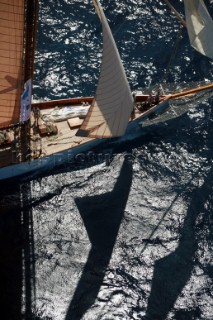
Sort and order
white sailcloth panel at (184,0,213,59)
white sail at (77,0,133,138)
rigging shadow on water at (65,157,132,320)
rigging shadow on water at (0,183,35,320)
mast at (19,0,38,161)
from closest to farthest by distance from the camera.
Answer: mast at (19,0,38,161) → rigging shadow on water at (0,183,35,320) → white sail at (77,0,133,138) → rigging shadow on water at (65,157,132,320) → white sailcloth panel at (184,0,213,59)

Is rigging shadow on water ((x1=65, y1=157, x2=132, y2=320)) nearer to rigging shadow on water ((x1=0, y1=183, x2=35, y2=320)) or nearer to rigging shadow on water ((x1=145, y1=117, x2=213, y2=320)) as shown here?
rigging shadow on water ((x1=0, y1=183, x2=35, y2=320))

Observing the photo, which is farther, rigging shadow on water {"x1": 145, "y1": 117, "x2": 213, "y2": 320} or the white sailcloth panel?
the white sailcloth panel

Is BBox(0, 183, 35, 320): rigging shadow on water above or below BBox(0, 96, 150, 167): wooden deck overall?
below

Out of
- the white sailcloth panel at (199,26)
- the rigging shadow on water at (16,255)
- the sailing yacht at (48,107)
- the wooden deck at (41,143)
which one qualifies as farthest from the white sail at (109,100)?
the white sailcloth panel at (199,26)

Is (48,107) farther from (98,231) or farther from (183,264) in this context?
(183,264)

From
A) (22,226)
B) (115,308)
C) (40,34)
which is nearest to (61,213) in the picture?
(22,226)

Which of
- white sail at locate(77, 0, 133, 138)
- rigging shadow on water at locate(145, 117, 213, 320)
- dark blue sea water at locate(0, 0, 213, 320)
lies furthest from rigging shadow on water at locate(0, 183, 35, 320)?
rigging shadow on water at locate(145, 117, 213, 320)
